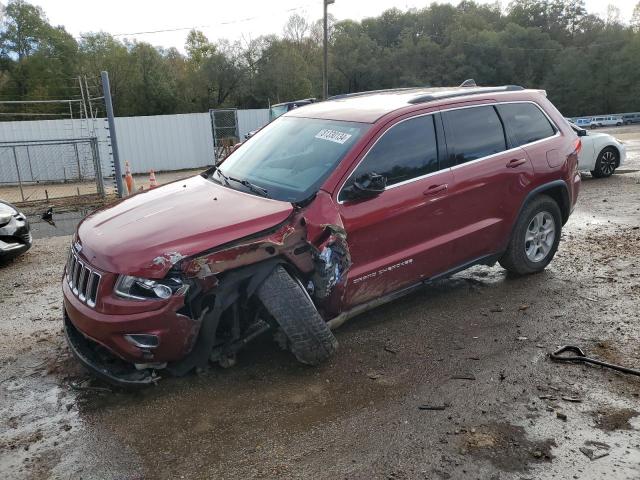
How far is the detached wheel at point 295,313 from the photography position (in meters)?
3.52

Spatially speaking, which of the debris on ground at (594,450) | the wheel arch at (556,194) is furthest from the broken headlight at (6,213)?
the debris on ground at (594,450)

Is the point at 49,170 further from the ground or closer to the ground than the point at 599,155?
closer to the ground

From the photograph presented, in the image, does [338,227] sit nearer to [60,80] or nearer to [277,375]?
[277,375]

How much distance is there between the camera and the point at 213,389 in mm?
3678

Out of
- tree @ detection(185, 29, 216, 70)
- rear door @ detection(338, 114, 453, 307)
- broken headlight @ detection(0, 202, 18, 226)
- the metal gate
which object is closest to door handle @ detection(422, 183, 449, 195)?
rear door @ detection(338, 114, 453, 307)

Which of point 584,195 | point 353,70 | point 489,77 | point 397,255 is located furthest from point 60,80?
point 489,77

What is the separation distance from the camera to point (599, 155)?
11711 mm

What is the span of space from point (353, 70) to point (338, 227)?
54.8 m

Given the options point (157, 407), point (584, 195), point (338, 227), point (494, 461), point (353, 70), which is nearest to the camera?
point (494, 461)

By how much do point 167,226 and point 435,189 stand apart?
218 cm

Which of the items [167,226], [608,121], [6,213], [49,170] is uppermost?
[167,226]

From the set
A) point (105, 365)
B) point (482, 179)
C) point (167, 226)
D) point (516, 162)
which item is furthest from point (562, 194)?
point (105, 365)

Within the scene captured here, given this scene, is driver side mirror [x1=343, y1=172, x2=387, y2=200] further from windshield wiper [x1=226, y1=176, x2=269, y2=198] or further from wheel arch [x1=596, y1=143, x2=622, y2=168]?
wheel arch [x1=596, y1=143, x2=622, y2=168]

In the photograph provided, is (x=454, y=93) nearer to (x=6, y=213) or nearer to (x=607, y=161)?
(x=6, y=213)
